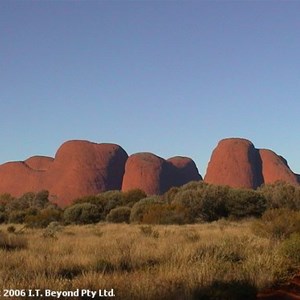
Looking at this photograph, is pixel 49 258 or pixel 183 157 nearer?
pixel 49 258

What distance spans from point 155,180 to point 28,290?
85689mm

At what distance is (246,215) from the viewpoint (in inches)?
1654

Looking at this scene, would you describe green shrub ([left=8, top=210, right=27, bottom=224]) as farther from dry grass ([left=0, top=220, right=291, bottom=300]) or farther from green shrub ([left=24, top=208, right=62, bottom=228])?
dry grass ([left=0, top=220, right=291, bottom=300])

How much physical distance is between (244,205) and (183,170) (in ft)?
187

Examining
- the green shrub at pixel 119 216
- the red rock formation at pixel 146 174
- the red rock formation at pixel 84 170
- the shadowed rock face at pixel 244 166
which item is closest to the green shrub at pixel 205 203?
the green shrub at pixel 119 216

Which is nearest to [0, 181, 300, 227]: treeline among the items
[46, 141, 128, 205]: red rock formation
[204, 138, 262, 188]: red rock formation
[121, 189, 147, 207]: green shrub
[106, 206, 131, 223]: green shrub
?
[106, 206, 131, 223]: green shrub

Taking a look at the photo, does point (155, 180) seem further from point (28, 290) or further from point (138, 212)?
point (28, 290)

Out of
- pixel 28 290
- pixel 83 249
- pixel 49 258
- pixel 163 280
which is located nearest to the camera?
pixel 28 290

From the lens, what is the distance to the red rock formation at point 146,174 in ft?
302

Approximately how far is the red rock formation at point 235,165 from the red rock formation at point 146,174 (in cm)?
961

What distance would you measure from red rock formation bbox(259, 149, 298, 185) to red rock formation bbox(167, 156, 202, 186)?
13577mm

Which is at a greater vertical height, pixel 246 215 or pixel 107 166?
pixel 107 166

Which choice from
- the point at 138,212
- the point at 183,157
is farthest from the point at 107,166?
the point at 138,212

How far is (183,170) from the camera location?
99.2 metres
